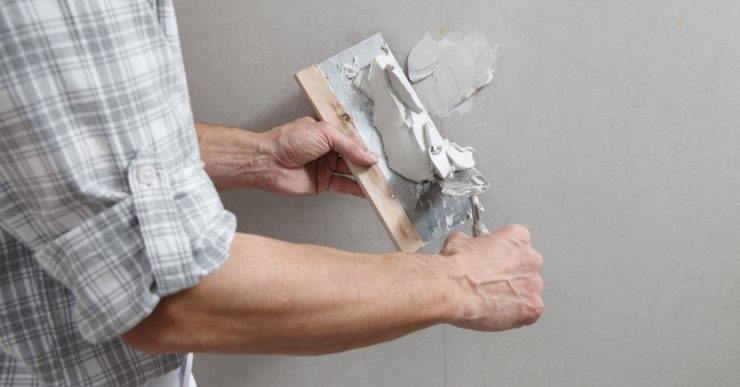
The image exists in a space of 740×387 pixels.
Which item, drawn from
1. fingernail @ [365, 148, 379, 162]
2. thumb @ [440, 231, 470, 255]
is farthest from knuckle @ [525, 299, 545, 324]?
fingernail @ [365, 148, 379, 162]

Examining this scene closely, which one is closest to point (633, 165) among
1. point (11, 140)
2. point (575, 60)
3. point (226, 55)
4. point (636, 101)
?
point (636, 101)

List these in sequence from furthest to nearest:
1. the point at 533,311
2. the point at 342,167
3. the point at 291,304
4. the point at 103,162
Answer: the point at 342,167 → the point at 533,311 → the point at 291,304 → the point at 103,162

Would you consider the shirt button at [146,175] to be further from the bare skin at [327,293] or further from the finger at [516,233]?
the finger at [516,233]

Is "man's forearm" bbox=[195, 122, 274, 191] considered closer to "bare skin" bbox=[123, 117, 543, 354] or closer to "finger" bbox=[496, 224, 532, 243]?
"bare skin" bbox=[123, 117, 543, 354]

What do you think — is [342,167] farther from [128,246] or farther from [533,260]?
[128,246]

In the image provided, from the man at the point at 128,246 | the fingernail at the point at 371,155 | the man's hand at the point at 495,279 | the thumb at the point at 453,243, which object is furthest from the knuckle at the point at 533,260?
the fingernail at the point at 371,155

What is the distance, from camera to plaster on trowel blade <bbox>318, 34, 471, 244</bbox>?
1.14 meters

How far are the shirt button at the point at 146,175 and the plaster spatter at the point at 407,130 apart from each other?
0.57 meters

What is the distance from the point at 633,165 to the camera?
1.23m

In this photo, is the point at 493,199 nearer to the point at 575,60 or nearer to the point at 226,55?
the point at 575,60

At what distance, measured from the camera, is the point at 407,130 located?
3.62 feet

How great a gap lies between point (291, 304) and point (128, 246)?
0.19 m

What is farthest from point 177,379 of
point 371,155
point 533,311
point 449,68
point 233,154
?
point 449,68

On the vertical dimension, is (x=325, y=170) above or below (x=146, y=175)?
below
